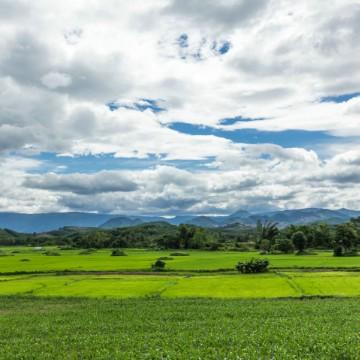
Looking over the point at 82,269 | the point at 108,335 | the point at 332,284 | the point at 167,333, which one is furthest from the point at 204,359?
the point at 82,269

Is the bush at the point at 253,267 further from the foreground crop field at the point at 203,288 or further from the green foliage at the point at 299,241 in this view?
the green foliage at the point at 299,241

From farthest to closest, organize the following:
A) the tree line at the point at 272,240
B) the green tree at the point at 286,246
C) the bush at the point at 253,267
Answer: the green tree at the point at 286,246 → the tree line at the point at 272,240 → the bush at the point at 253,267

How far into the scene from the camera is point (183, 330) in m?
26.6

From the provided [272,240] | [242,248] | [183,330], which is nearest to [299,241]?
[272,240]

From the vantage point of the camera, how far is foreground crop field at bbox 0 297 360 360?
20.8 metres

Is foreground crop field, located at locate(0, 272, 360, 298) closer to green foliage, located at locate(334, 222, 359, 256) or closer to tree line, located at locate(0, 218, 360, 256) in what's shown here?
tree line, located at locate(0, 218, 360, 256)

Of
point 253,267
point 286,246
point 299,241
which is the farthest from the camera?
point 286,246

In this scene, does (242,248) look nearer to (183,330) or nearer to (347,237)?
(347,237)

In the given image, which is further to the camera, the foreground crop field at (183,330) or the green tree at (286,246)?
the green tree at (286,246)

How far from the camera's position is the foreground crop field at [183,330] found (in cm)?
2083

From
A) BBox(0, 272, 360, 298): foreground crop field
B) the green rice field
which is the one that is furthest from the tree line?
the green rice field

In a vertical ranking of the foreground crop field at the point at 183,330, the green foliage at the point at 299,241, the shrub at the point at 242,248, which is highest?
the green foliage at the point at 299,241

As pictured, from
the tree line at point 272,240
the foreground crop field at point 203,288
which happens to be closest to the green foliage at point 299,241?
the tree line at point 272,240

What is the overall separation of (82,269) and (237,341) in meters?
62.9
